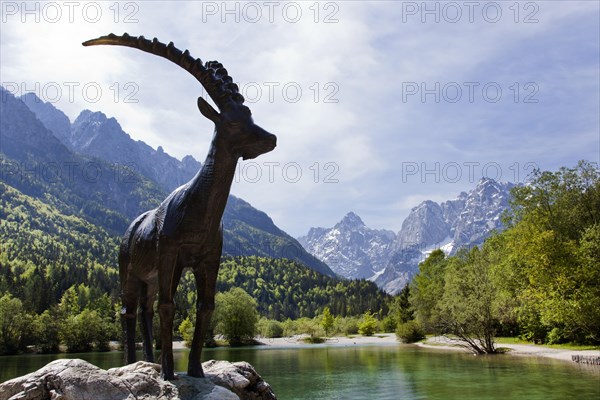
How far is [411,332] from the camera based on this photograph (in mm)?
83875

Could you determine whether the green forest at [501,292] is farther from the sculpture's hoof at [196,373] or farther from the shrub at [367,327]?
the sculpture's hoof at [196,373]

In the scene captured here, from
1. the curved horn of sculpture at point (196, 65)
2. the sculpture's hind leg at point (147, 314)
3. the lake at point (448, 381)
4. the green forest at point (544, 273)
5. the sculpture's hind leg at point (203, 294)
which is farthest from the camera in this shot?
the green forest at point (544, 273)

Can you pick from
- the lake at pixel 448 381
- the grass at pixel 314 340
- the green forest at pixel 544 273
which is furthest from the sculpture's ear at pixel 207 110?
the grass at pixel 314 340

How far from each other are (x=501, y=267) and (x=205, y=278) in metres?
44.1

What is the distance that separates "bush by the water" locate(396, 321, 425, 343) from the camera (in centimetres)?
8362

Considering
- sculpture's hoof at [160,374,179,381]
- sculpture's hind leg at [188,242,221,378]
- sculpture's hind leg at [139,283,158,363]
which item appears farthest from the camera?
sculpture's hind leg at [139,283,158,363]

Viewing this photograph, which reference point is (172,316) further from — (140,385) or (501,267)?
(501,267)

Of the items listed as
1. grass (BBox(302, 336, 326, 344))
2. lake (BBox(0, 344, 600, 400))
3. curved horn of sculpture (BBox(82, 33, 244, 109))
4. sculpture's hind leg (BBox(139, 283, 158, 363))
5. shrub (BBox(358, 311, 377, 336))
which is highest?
curved horn of sculpture (BBox(82, 33, 244, 109))

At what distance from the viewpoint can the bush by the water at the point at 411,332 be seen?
83.6 meters

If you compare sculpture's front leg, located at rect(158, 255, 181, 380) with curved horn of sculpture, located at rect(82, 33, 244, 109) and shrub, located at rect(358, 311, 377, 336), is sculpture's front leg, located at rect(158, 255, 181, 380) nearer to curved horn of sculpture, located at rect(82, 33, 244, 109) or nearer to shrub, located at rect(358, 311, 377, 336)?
curved horn of sculpture, located at rect(82, 33, 244, 109)

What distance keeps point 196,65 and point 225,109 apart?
0.71 m

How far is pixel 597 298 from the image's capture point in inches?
1302

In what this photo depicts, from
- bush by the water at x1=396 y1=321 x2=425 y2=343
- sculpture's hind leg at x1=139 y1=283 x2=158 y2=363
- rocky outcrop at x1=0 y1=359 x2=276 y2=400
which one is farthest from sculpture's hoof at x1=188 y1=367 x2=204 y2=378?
bush by the water at x1=396 y1=321 x2=425 y2=343

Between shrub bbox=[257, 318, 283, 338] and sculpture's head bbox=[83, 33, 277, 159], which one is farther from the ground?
sculpture's head bbox=[83, 33, 277, 159]
